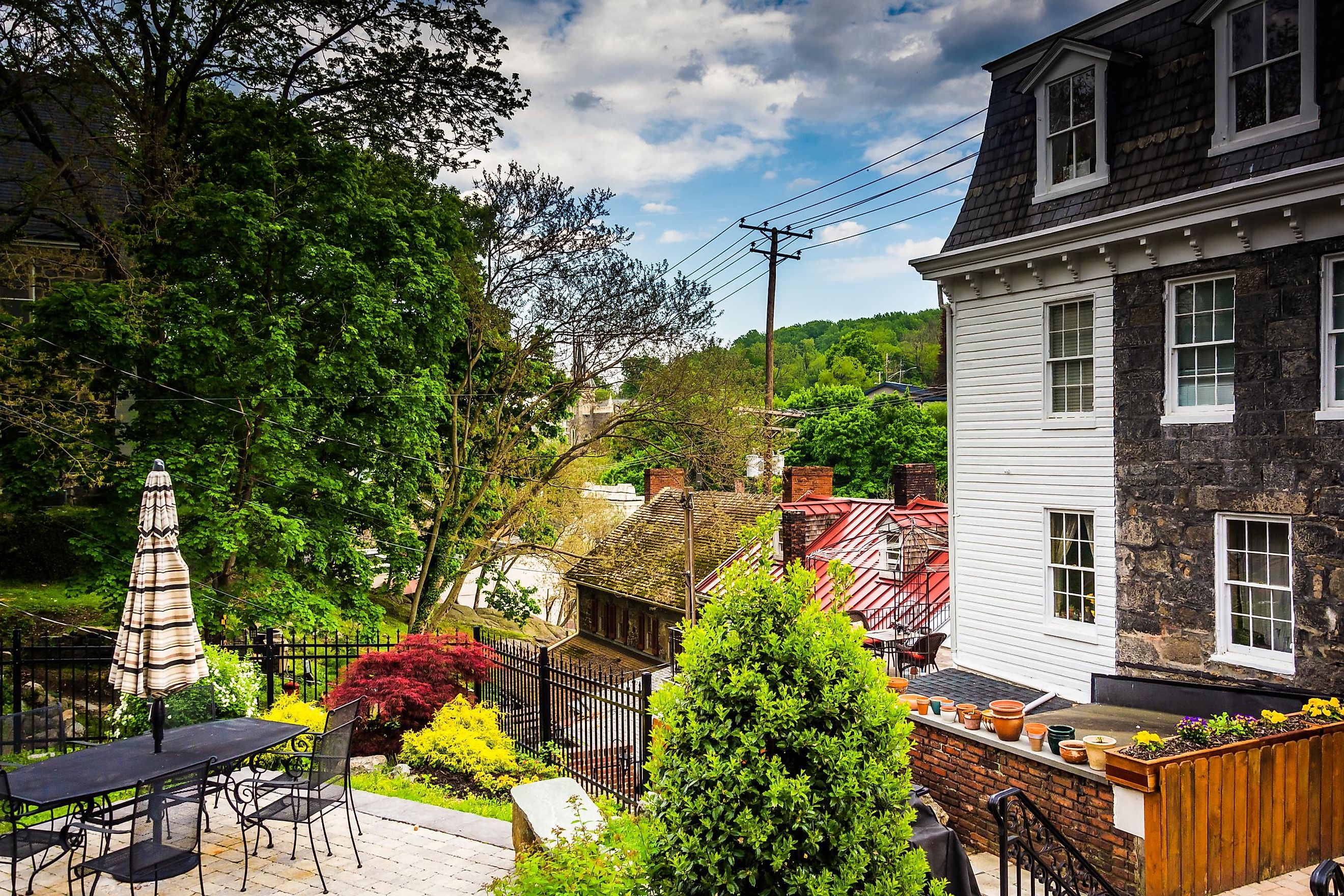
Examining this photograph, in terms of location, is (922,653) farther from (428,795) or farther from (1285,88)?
(1285,88)

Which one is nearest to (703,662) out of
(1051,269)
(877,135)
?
(1051,269)

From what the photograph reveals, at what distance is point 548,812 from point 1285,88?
1185 cm

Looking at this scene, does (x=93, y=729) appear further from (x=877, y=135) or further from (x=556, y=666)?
(x=877, y=135)

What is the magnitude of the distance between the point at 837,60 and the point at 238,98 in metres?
13.4

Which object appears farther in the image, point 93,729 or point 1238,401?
point 93,729

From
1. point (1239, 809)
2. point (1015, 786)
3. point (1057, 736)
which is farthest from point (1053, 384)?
point (1239, 809)

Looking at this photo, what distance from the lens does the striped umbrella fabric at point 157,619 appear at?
7594 mm

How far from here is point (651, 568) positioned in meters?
27.6

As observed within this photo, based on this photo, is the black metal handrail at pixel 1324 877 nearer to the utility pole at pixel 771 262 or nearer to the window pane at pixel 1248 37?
the window pane at pixel 1248 37

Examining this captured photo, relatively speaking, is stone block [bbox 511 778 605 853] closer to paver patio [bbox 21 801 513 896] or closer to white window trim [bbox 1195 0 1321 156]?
paver patio [bbox 21 801 513 896]

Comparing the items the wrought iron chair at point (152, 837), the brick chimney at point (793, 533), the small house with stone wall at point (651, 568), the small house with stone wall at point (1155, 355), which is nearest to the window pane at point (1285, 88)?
the small house with stone wall at point (1155, 355)

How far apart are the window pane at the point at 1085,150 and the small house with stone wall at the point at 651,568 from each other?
45.5 feet

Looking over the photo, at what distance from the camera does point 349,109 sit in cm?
2020

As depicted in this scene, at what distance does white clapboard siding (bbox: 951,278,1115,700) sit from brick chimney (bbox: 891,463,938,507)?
8.84 meters
